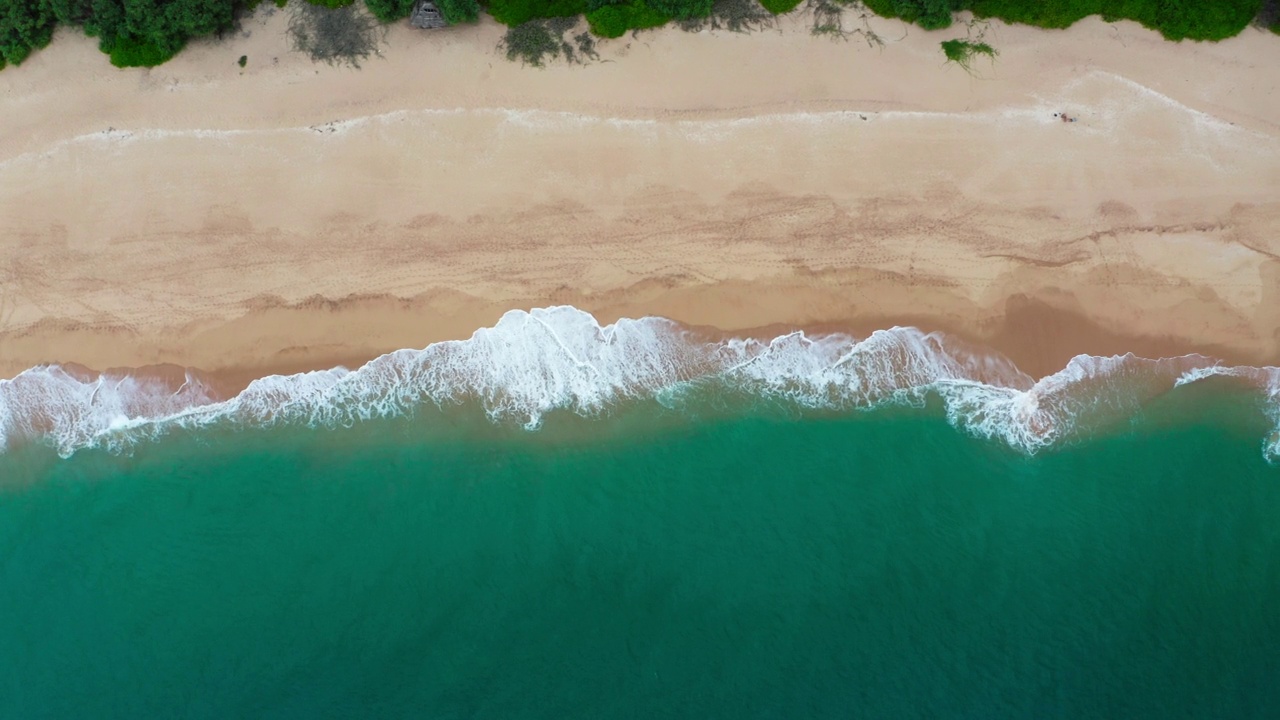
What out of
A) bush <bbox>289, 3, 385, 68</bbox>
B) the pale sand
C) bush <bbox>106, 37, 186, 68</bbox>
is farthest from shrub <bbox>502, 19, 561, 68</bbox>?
bush <bbox>106, 37, 186, 68</bbox>

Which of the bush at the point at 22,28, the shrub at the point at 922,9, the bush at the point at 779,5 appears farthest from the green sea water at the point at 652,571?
the bush at the point at 22,28

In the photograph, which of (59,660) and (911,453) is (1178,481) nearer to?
(911,453)

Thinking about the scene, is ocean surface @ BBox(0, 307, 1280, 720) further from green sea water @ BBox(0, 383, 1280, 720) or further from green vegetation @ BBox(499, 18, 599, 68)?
green vegetation @ BBox(499, 18, 599, 68)

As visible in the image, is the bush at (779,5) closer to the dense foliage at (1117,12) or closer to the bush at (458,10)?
the dense foliage at (1117,12)

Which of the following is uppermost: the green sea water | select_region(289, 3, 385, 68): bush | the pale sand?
select_region(289, 3, 385, 68): bush

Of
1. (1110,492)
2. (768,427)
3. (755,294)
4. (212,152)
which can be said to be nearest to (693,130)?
(755,294)

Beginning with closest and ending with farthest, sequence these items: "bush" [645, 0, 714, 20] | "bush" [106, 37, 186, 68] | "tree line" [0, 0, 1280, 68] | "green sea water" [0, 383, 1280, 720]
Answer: "green sea water" [0, 383, 1280, 720], "tree line" [0, 0, 1280, 68], "bush" [645, 0, 714, 20], "bush" [106, 37, 186, 68]
